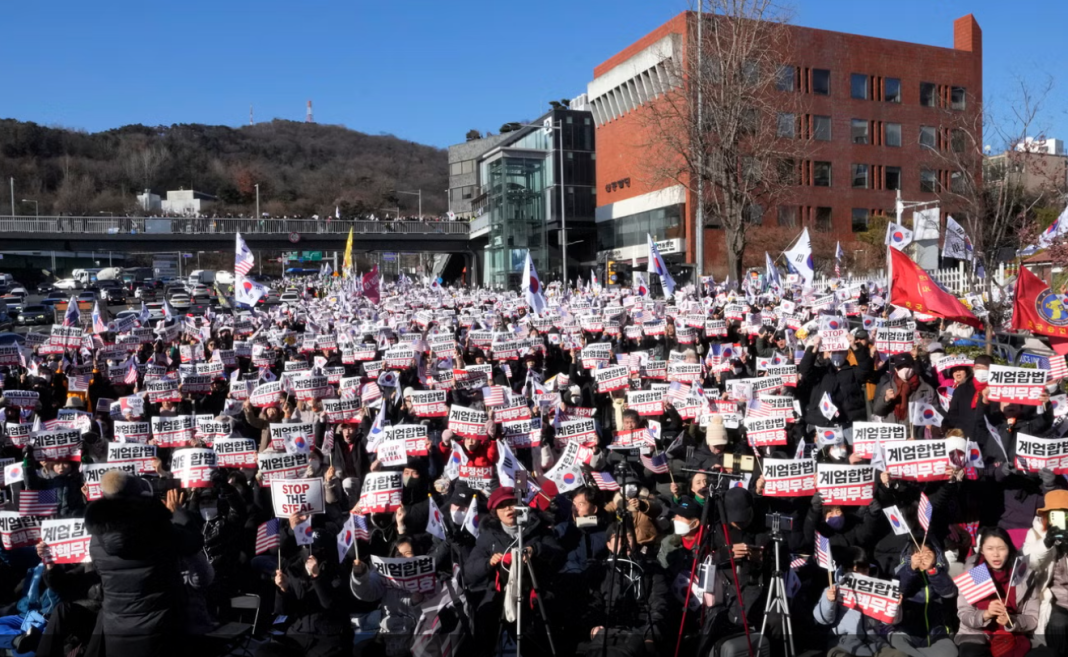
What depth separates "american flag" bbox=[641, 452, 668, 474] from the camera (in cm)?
980

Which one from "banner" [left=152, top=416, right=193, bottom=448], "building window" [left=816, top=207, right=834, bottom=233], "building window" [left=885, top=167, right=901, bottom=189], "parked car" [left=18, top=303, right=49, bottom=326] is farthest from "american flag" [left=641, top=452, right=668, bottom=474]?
"building window" [left=885, top=167, right=901, bottom=189]

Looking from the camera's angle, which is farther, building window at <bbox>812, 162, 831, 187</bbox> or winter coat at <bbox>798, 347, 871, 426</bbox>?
building window at <bbox>812, 162, 831, 187</bbox>

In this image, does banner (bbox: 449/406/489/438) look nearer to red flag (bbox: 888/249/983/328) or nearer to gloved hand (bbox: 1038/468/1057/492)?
gloved hand (bbox: 1038/468/1057/492)

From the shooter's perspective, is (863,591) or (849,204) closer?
(863,591)

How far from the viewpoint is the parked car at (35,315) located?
47500 mm

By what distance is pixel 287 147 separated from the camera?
197 metres

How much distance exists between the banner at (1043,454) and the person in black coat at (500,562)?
3896 mm

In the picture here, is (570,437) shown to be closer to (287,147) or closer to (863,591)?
(863,591)

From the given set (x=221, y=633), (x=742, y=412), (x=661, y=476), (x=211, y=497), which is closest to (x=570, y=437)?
(x=661, y=476)

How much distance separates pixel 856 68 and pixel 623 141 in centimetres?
1518

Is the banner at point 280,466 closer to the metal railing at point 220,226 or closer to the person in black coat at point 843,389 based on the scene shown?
the person in black coat at point 843,389

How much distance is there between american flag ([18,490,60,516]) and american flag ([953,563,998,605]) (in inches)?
284

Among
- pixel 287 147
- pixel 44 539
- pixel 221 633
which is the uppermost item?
pixel 287 147

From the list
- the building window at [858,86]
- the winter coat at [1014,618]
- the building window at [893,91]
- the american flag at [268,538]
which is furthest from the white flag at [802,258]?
the building window at [893,91]
